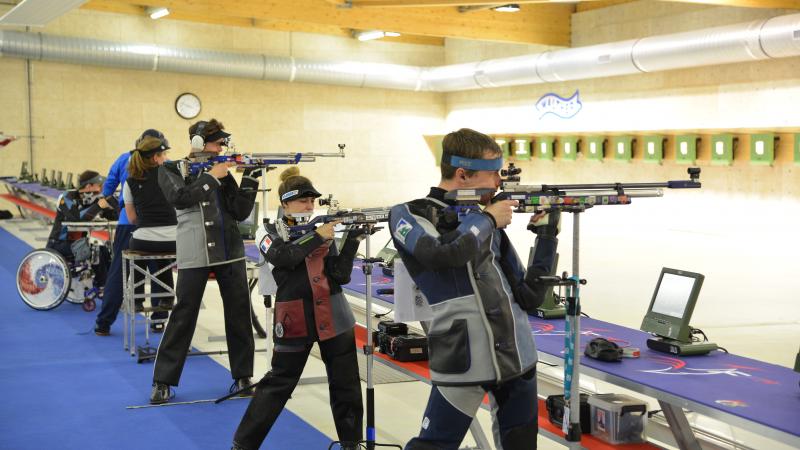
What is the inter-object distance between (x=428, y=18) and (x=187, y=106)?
531 centimetres

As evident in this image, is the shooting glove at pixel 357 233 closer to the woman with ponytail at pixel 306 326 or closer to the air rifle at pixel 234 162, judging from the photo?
the woman with ponytail at pixel 306 326

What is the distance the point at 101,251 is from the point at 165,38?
35.4 ft

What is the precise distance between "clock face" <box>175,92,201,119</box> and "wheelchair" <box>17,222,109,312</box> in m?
10.5

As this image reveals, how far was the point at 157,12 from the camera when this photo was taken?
16.7 metres

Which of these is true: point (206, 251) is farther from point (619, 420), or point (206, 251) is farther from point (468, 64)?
point (468, 64)

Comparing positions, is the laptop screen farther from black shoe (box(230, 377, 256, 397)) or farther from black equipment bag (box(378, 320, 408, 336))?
black shoe (box(230, 377, 256, 397))

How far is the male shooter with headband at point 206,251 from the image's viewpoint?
4.86 meters

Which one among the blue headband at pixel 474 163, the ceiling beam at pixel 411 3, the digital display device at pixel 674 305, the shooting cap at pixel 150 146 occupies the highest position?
the ceiling beam at pixel 411 3

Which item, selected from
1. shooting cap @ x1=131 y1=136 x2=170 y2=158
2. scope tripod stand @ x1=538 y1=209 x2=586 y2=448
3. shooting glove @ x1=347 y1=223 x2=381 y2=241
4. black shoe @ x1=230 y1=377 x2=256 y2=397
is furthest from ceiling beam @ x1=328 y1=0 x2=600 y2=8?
scope tripod stand @ x1=538 y1=209 x2=586 y2=448

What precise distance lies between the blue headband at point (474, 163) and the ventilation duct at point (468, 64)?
31.5ft

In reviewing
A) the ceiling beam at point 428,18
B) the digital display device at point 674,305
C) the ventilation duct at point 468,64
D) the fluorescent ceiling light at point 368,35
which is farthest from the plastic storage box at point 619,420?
the fluorescent ceiling light at point 368,35

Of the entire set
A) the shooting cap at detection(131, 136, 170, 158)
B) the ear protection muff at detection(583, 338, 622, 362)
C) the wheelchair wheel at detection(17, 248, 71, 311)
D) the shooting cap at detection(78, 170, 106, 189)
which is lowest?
the wheelchair wheel at detection(17, 248, 71, 311)

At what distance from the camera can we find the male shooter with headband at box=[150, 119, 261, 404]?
4859 mm

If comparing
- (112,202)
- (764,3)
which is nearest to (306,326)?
(112,202)
